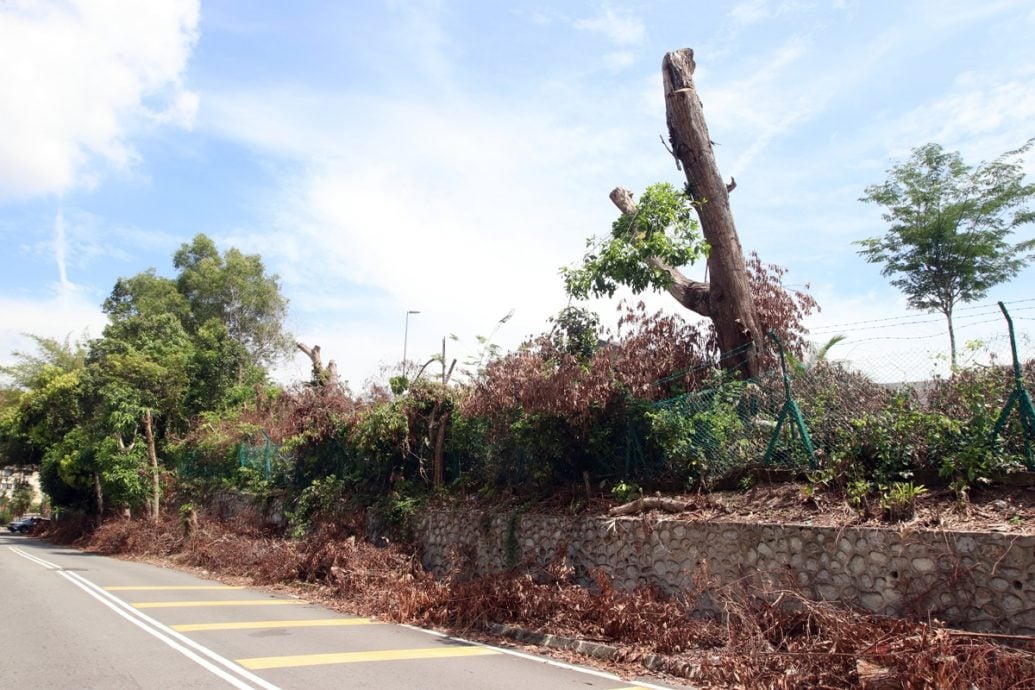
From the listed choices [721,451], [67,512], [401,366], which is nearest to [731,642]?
[721,451]

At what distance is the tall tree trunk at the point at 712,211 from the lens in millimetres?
11977

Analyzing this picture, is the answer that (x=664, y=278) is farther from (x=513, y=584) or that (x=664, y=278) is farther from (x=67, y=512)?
(x=67, y=512)

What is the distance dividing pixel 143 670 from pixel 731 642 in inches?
239

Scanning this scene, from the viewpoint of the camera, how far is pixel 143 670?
710 centimetres

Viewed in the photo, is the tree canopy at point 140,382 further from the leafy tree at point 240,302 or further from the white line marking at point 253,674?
the white line marking at point 253,674

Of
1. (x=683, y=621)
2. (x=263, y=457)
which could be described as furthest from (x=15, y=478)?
(x=683, y=621)

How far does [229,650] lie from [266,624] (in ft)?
6.96

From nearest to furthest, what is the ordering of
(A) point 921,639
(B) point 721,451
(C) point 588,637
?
1. (A) point 921,639
2. (C) point 588,637
3. (B) point 721,451

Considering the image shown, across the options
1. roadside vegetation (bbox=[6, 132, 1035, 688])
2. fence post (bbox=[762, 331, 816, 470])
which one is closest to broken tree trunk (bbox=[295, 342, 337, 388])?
roadside vegetation (bbox=[6, 132, 1035, 688])

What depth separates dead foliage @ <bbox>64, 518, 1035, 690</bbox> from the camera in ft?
19.9

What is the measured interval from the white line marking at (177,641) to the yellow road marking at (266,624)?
307 millimetres

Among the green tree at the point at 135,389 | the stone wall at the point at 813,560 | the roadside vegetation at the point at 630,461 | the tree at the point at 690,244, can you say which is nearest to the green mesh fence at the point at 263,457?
the roadside vegetation at the point at 630,461

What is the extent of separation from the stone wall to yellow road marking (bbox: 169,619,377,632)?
253 centimetres

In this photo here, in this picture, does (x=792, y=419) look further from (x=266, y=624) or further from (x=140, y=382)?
(x=140, y=382)
